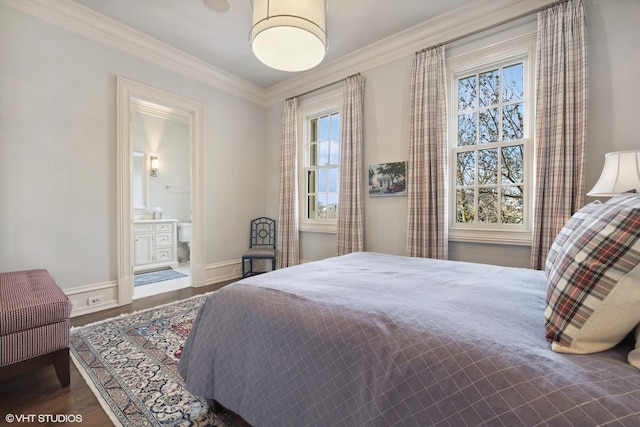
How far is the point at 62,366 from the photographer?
1.69 meters

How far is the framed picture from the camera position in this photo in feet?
10.5

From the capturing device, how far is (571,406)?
596 mm

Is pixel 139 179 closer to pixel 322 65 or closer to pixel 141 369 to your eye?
pixel 322 65

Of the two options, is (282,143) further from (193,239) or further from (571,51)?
(571,51)

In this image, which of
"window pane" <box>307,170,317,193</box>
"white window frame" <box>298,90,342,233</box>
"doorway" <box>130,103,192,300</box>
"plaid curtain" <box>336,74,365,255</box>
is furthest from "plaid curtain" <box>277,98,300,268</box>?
"doorway" <box>130,103,192,300</box>

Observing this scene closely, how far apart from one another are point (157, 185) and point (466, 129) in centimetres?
534

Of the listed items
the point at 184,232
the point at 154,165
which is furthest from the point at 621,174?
the point at 154,165

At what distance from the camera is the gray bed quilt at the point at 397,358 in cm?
65

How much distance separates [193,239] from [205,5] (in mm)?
2728

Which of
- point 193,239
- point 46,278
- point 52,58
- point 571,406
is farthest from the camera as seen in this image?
point 193,239

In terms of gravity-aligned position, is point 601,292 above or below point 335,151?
below

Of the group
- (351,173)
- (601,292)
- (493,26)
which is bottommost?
(601,292)

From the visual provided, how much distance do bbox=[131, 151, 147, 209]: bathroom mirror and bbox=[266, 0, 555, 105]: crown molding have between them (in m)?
3.14

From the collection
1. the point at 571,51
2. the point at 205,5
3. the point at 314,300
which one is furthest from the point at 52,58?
the point at 571,51
